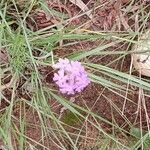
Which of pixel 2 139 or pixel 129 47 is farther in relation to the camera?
pixel 129 47

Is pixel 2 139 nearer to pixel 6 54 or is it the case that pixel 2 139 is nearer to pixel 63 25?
pixel 6 54

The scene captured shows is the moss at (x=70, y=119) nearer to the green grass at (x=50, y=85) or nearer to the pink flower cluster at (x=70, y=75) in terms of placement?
the green grass at (x=50, y=85)

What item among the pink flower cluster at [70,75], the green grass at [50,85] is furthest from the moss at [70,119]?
the pink flower cluster at [70,75]

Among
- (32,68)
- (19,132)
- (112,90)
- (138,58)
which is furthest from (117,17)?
(19,132)

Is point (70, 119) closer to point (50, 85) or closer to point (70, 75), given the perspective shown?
point (50, 85)

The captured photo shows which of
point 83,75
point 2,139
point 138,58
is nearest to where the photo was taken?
point 83,75

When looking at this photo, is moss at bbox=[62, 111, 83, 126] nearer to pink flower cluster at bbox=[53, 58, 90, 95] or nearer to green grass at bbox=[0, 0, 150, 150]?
green grass at bbox=[0, 0, 150, 150]

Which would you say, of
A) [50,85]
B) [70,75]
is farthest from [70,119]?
[70,75]
